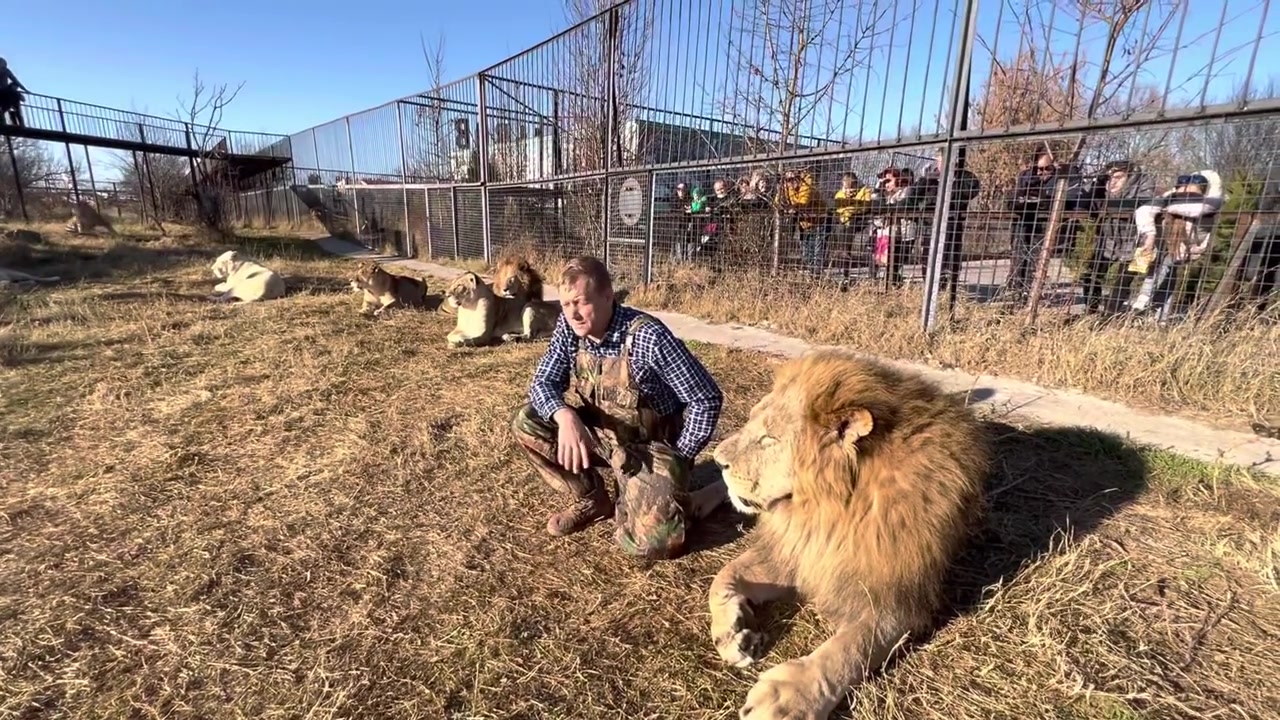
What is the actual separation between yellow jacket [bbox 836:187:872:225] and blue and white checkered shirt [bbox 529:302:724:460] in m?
4.47

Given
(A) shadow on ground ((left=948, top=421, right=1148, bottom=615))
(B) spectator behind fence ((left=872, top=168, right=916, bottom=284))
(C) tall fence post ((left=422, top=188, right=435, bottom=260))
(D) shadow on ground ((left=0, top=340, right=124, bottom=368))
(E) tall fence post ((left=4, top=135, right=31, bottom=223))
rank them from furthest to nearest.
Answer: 1. (E) tall fence post ((left=4, top=135, right=31, bottom=223))
2. (C) tall fence post ((left=422, top=188, right=435, bottom=260))
3. (B) spectator behind fence ((left=872, top=168, right=916, bottom=284))
4. (D) shadow on ground ((left=0, top=340, right=124, bottom=368))
5. (A) shadow on ground ((left=948, top=421, right=1148, bottom=615))

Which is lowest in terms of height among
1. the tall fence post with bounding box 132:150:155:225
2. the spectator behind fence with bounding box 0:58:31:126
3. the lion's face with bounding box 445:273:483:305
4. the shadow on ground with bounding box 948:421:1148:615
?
the shadow on ground with bounding box 948:421:1148:615

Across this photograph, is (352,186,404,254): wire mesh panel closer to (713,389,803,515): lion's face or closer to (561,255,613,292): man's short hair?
(561,255,613,292): man's short hair

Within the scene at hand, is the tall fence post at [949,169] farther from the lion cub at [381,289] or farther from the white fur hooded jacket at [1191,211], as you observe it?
the lion cub at [381,289]

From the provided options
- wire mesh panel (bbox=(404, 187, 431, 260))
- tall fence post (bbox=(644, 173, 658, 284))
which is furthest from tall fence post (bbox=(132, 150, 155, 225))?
tall fence post (bbox=(644, 173, 658, 284))

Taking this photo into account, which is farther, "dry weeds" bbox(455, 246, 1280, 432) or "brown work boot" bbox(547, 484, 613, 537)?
"dry weeds" bbox(455, 246, 1280, 432)

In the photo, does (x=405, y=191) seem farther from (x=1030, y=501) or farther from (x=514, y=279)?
(x=1030, y=501)

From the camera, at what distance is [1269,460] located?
2811 millimetres

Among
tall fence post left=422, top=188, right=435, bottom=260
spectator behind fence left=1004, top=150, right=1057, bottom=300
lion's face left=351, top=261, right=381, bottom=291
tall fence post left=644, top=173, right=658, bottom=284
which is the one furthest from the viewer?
tall fence post left=422, top=188, right=435, bottom=260

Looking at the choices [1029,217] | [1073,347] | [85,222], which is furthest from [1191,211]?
[85,222]

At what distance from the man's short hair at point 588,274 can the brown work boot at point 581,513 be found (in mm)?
949

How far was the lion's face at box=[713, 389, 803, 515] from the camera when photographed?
1.81 meters

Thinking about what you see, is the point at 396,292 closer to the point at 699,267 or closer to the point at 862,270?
the point at 699,267

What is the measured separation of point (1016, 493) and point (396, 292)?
23.8 ft
